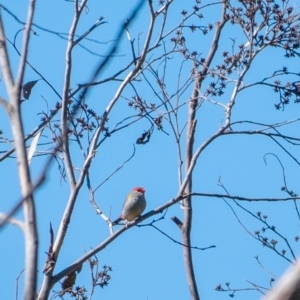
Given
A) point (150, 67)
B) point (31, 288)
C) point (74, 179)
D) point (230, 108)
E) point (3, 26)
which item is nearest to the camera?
point (31, 288)

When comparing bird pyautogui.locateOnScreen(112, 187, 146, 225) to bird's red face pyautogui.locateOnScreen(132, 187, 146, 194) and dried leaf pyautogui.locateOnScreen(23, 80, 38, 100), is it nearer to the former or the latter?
bird's red face pyautogui.locateOnScreen(132, 187, 146, 194)

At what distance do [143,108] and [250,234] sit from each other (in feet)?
3.90

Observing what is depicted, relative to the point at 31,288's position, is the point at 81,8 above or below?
above

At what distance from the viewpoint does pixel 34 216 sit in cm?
226

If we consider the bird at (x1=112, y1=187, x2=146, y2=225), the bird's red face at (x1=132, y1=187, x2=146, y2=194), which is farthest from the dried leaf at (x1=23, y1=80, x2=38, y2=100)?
the bird's red face at (x1=132, y1=187, x2=146, y2=194)

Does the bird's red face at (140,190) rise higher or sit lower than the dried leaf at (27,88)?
higher

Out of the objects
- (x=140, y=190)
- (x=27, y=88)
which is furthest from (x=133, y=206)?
(x=27, y=88)

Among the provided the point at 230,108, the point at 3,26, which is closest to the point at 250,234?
the point at 230,108

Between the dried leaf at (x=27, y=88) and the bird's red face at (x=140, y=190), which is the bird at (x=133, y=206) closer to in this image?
the bird's red face at (x=140, y=190)

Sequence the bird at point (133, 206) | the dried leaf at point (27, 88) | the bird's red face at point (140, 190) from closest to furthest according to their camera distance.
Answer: the dried leaf at point (27, 88)
the bird at point (133, 206)
the bird's red face at point (140, 190)

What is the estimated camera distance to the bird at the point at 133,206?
695 centimetres

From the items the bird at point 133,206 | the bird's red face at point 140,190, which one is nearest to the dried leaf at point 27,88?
the bird at point 133,206

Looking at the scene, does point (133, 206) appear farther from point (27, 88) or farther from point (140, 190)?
point (27, 88)

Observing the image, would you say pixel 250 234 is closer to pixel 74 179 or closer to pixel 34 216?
pixel 74 179
